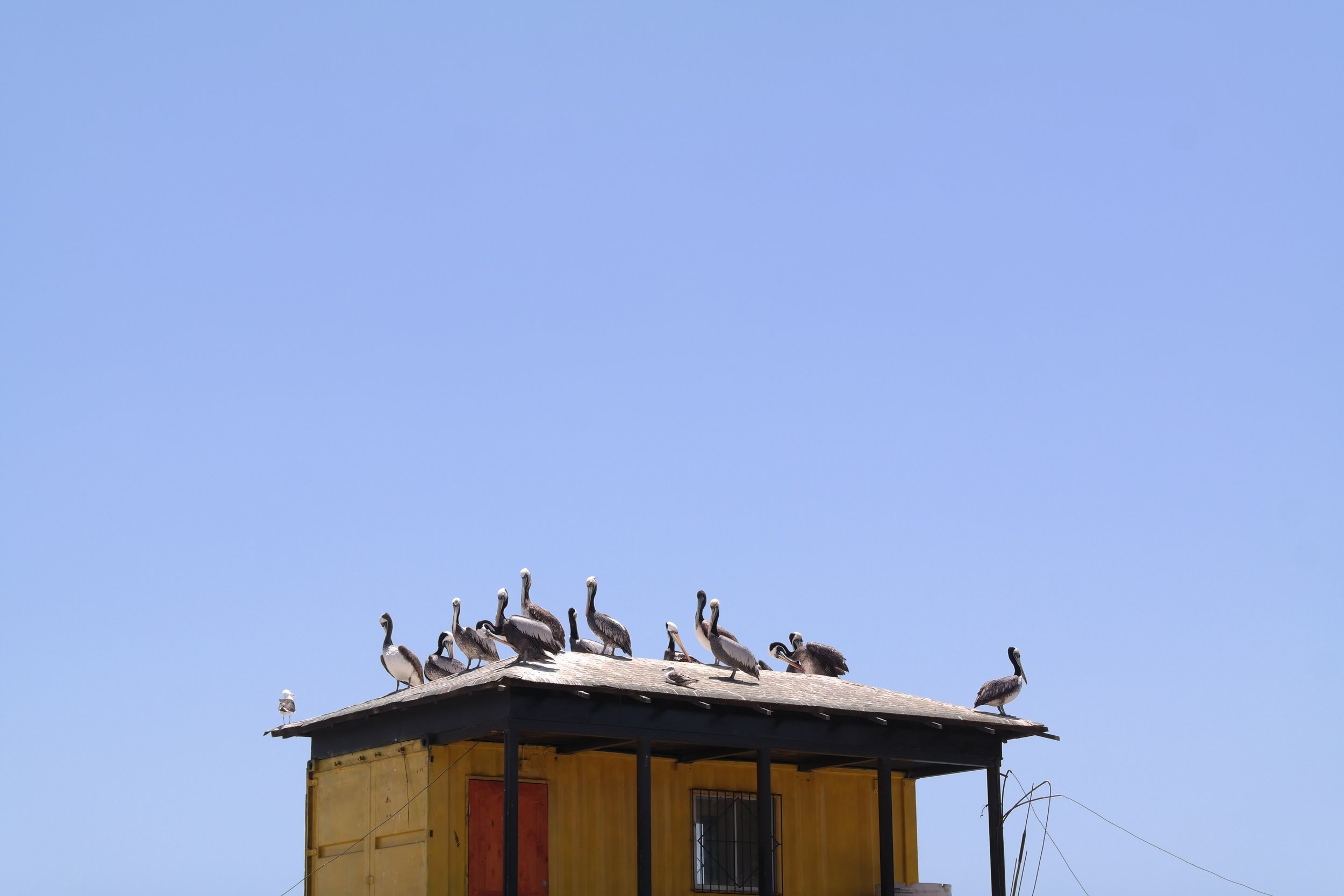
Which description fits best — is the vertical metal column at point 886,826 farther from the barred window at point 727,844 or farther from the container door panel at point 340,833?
the container door panel at point 340,833

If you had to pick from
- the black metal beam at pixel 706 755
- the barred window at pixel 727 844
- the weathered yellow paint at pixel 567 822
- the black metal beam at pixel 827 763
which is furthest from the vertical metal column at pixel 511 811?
the black metal beam at pixel 827 763

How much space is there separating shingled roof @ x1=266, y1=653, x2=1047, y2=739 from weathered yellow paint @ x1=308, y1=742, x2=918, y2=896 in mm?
838

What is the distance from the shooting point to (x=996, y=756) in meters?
24.7

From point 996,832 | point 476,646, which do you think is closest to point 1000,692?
point 996,832

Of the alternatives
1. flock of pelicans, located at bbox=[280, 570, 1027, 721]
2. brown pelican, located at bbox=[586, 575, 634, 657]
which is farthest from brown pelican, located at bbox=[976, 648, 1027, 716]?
brown pelican, located at bbox=[586, 575, 634, 657]

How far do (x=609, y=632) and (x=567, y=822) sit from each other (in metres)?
3.80

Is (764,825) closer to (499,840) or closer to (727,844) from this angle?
(727,844)

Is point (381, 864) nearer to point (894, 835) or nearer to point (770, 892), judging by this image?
point (770, 892)

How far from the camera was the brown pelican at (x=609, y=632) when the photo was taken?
25.1m

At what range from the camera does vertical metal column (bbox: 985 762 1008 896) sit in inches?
965

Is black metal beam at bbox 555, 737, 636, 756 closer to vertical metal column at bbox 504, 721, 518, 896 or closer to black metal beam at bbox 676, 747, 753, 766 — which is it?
black metal beam at bbox 676, 747, 753, 766

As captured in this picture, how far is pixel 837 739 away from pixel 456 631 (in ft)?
22.6

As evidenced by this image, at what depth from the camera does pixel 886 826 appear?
77.4ft

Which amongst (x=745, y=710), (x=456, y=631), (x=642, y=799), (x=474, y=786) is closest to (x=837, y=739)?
(x=745, y=710)
